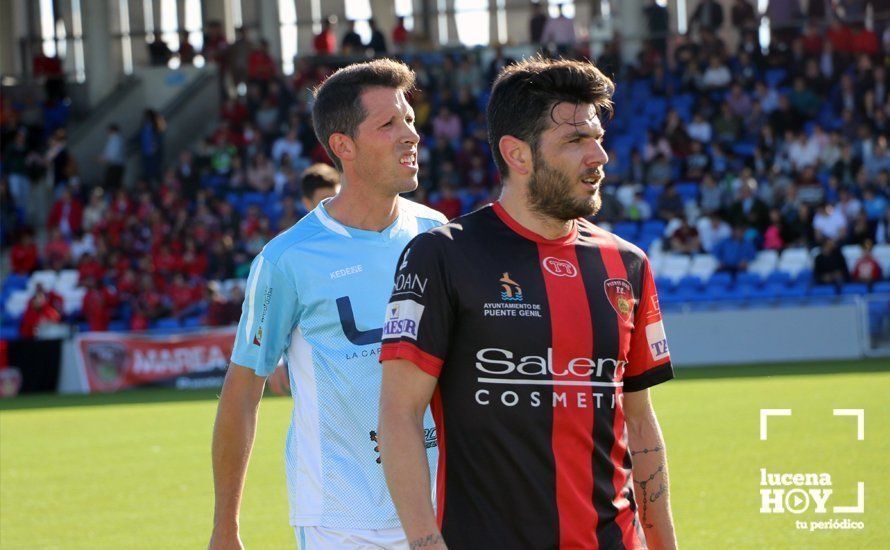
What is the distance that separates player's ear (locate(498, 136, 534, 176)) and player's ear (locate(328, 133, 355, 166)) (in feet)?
3.85

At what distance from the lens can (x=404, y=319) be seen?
3184 millimetres

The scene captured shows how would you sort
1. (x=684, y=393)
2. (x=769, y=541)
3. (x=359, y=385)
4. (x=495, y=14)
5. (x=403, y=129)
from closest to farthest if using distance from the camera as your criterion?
(x=359, y=385) → (x=403, y=129) → (x=769, y=541) → (x=684, y=393) → (x=495, y=14)

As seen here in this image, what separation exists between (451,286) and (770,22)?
1024 inches

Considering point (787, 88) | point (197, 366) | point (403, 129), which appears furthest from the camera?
point (787, 88)

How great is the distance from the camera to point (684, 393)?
1594cm

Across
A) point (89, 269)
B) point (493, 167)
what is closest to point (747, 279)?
point (493, 167)

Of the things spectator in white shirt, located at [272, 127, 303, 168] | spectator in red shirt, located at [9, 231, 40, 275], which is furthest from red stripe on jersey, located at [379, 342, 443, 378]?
spectator in red shirt, located at [9, 231, 40, 275]

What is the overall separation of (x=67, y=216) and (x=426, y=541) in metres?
26.3

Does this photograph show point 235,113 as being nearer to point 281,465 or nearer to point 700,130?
point 700,130

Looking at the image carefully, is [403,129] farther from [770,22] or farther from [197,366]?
[770,22]

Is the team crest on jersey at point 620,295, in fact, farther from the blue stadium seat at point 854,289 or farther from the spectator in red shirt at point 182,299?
the spectator in red shirt at point 182,299

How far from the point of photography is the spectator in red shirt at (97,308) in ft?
79.3

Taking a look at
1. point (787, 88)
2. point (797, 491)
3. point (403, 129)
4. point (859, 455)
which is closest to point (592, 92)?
point (403, 129)

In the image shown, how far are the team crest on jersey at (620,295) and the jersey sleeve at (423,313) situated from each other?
412 mm
